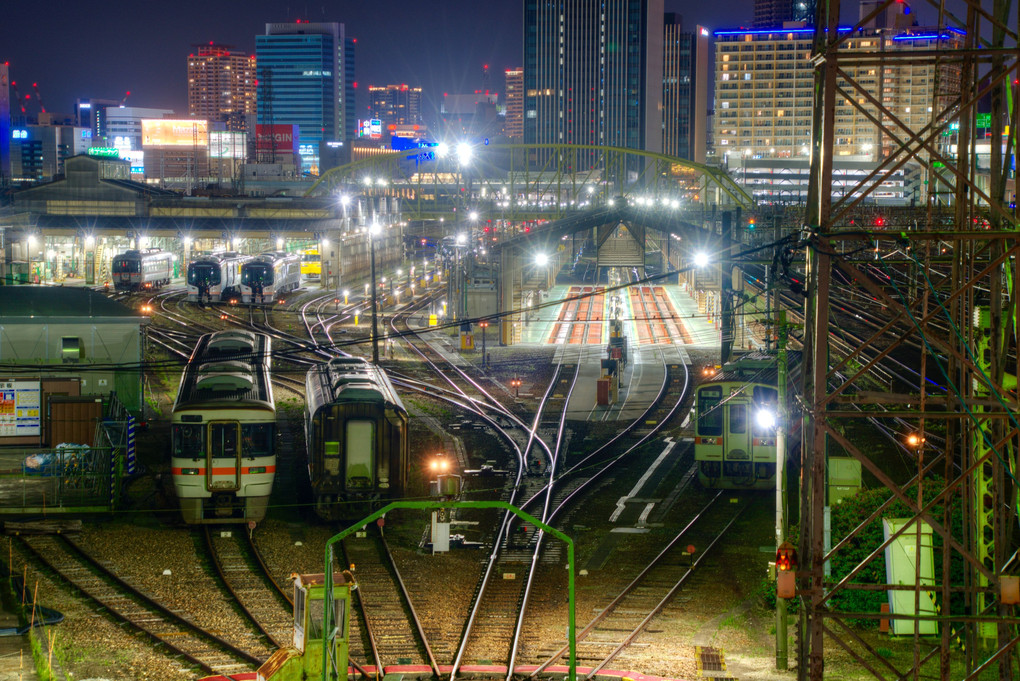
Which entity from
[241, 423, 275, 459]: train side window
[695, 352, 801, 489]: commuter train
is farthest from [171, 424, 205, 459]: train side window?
[695, 352, 801, 489]: commuter train

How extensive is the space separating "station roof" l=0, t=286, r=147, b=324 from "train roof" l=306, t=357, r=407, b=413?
8187 millimetres

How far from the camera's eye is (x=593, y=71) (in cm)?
18050

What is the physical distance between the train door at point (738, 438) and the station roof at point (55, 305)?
52.1ft

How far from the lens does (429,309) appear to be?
183ft

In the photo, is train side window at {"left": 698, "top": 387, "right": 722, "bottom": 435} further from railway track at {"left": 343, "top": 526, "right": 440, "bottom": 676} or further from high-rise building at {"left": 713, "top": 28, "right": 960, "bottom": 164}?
high-rise building at {"left": 713, "top": 28, "right": 960, "bottom": 164}

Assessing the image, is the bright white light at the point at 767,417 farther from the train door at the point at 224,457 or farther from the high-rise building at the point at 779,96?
the high-rise building at the point at 779,96

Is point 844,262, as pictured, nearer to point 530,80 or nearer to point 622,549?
point 622,549

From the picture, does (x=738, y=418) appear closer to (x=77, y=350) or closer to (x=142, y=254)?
(x=77, y=350)

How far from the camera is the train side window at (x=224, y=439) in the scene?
757 inches

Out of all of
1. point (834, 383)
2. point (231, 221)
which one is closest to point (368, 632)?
point (834, 383)

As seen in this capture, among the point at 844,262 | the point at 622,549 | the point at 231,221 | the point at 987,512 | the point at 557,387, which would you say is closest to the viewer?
the point at 844,262

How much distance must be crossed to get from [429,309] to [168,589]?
3993cm

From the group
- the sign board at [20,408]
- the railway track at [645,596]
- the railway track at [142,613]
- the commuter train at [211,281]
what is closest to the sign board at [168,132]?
the commuter train at [211,281]

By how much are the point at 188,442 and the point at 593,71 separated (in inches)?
6637
